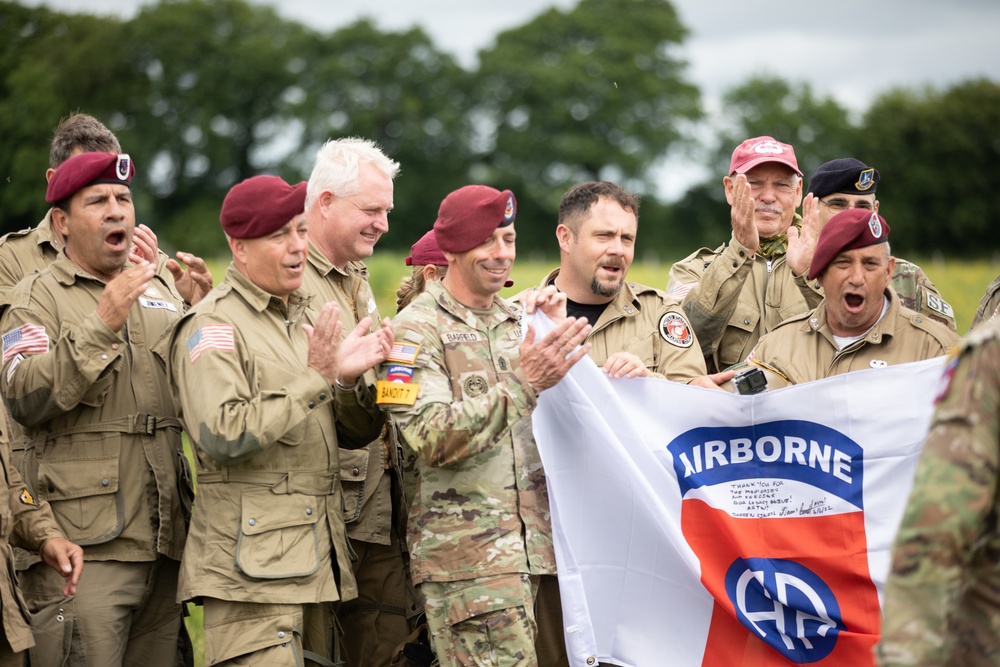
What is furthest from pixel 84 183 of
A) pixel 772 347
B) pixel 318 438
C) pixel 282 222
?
pixel 772 347

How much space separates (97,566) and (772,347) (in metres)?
3.62

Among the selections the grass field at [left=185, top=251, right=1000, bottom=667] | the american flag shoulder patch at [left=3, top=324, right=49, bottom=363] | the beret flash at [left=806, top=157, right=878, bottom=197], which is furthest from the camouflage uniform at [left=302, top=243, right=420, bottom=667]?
the grass field at [left=185, top=251, right=1000, bottom=667]

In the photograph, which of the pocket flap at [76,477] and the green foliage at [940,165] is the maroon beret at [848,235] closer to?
the pocket flap at [76,477]

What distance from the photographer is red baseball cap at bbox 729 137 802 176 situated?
23.8 ft

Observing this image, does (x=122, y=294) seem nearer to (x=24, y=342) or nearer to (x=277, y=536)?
(x=24, y=342)

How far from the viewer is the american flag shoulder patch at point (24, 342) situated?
5520 mm

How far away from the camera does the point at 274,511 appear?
5.23 m

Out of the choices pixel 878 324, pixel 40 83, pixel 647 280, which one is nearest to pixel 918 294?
pixel 878 324

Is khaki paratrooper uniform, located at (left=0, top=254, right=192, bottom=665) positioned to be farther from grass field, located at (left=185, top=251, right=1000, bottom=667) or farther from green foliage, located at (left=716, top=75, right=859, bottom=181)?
green foliage, located at (left=716, top=75, right=859, bottom=181)

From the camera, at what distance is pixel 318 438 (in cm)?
549

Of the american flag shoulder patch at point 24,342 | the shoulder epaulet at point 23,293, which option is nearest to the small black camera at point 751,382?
the american flag shoulder patch at point 24,342

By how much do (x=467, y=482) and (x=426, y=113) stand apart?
50.1m

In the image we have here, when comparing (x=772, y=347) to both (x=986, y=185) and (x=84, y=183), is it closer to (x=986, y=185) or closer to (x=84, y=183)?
(x=84, y=183)

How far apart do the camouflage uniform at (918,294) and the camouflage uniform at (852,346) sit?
2.96 ft
